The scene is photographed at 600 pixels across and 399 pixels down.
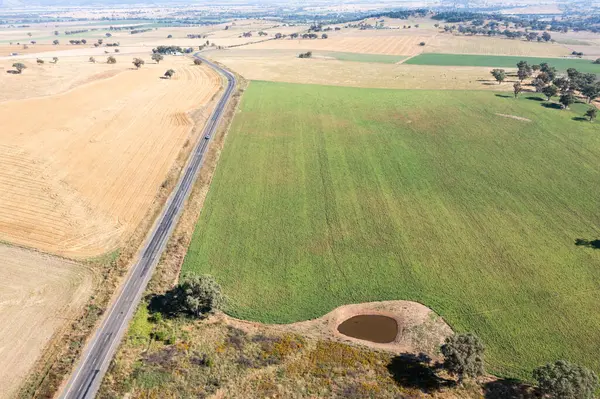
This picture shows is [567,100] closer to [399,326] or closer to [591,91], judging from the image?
[591,91]

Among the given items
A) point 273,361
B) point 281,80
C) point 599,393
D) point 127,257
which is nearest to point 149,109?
point 281,80

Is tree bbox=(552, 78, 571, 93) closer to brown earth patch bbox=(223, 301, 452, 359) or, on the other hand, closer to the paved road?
brown earth patch bbox=(223, 301, 452, 359)

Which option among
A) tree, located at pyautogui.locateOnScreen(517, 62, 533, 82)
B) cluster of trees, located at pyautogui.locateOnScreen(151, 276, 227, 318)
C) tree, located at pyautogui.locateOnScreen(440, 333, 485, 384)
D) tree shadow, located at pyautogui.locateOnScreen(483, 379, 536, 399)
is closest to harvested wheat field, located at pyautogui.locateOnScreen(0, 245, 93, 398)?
cluster of trees, located at pyautogui.locateOnScreen(151, 276, 227, 318)

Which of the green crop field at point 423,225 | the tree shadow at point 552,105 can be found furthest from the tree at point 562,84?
the green crop field at point 423,225

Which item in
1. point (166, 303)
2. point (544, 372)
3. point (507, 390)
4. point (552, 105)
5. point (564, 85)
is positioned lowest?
point (507, 390)

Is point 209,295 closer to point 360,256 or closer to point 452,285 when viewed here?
point 360,256

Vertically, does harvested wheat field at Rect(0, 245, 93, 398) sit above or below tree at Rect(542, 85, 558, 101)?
below

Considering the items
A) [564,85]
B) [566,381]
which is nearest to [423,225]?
[566,381]
